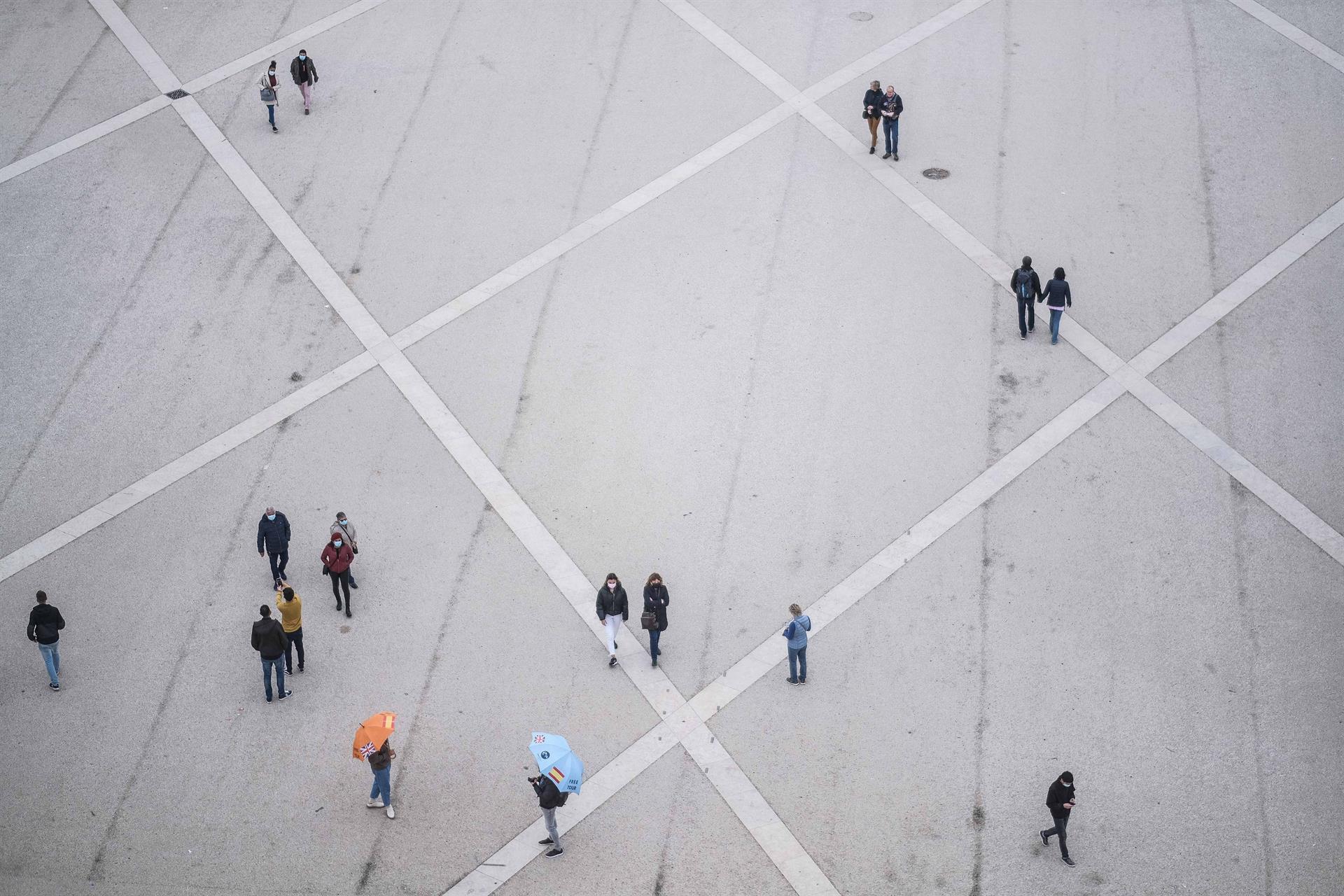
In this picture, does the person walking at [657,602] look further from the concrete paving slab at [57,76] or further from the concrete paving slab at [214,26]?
the concrete paving slab at [57,76]

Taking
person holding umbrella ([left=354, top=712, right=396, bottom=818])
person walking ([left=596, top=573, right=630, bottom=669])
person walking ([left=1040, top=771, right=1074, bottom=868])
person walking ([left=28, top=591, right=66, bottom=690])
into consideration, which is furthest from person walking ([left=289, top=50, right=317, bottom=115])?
person walking ([left=1040, top=771, right=1074, bottom=868])

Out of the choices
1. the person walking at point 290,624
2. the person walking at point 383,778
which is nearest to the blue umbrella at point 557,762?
the person walking at point 383,778

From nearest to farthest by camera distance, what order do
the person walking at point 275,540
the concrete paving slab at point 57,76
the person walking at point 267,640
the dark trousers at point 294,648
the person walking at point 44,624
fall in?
the person walking at point 267,640
the person walking at point 44,624
the dark trousers at point 294,648
the person walking at point 275,540
the concrete paving slab at point 57,76

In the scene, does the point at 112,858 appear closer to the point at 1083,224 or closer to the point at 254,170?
the point at 254,170

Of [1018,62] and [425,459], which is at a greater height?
[1018,62]

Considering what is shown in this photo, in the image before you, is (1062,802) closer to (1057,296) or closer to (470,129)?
(1057,296)

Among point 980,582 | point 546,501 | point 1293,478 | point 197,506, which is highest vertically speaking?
point 197,506

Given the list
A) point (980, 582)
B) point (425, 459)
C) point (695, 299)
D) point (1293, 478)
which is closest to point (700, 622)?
point (980, 582)
